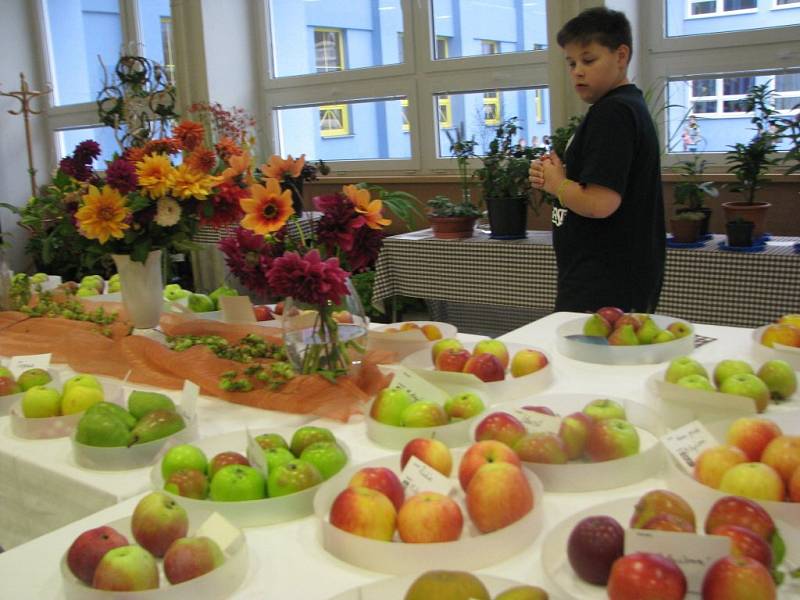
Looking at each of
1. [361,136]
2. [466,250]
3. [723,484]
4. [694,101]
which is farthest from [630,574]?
[361,136]

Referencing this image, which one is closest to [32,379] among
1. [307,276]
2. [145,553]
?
[307,276]

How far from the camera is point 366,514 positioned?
980 mm

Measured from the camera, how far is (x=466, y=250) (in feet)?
11.9

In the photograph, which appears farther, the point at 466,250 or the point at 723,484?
the point at 466,250

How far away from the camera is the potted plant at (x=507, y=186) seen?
11.7ft

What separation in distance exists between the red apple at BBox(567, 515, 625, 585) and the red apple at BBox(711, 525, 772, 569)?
104mm

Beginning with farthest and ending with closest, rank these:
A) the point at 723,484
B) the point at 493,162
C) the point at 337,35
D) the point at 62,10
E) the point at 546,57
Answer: the point at 62,10, the point at 337,35, the point at 546,57, the point at 493,162, the point at 723,484

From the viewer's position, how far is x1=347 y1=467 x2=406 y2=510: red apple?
1023mm

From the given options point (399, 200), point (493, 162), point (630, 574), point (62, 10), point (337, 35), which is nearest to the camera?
point (630, 574)

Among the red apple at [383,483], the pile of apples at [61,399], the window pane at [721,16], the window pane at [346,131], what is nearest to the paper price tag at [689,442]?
the red apple at [383,483]

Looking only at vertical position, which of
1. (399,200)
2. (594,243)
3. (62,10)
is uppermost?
(62,10)

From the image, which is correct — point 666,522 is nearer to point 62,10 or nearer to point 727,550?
point 727,550

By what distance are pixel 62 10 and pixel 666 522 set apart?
270 inches

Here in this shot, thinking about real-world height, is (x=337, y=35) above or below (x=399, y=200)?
above
